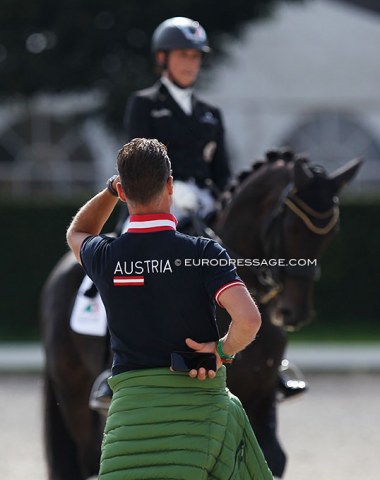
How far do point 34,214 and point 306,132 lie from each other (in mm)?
11937

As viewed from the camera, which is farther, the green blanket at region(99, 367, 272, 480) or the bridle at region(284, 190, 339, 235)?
the bridle at region(284, 190, 339, 235)

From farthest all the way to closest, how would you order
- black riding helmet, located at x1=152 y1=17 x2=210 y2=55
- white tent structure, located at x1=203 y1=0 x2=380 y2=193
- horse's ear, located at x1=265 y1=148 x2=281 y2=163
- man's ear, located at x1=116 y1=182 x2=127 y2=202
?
white tent structure, located at x1=203 y1=0 x2=380 y2=193 < black riding helmet, located at x1=152 y1=17 x2=210 y2=55 < horse's ear, located at x1=265 y1=148 x2=281 y2=163 < man's ear, located at x1=116 y1=182 x2=127 y2=202

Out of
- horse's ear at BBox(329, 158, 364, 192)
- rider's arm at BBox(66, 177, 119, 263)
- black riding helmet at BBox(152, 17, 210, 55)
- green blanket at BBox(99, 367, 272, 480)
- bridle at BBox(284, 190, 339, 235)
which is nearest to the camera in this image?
green blanket at BBox(99, 367, 272, 480)

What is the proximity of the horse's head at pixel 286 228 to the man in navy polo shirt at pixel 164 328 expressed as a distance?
6.55 ft

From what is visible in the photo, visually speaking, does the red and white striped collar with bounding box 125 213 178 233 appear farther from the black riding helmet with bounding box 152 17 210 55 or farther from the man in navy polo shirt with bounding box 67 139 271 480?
the black riding helmet with bounding box 152 17 210 55

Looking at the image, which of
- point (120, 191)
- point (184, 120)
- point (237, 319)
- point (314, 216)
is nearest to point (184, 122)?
point (184, 120)

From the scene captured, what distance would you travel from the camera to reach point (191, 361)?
11.7ft

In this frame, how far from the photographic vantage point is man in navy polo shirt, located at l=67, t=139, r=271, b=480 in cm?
350

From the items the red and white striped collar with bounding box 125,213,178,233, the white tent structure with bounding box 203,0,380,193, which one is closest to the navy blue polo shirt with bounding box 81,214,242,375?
the red and white striped collar with bounding box 125,213,178,233

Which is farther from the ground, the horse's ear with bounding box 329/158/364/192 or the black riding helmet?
the black riding helmet

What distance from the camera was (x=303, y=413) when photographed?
1044 centimetres

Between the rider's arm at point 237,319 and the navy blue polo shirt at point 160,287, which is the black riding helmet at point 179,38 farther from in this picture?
the rider's arm at point 237,319

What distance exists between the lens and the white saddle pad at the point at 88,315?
19.7ft

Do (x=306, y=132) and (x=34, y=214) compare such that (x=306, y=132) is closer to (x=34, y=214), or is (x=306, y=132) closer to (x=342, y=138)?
(x=342, y=138)
